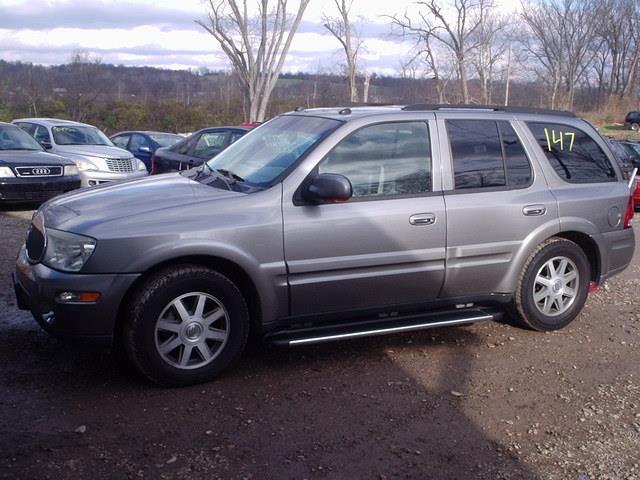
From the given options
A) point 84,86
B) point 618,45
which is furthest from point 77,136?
point 618,45

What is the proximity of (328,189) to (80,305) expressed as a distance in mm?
1661

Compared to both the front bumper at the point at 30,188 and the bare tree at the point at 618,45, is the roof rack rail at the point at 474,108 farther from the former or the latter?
the bare tree at the point at 618,45

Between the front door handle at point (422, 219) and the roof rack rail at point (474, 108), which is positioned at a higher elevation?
the roof rack rail at point (474, 108)

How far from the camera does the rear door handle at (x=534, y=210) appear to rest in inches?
218

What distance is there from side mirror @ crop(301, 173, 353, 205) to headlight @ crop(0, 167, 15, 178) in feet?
25.4

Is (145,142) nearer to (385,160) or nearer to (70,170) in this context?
(70,170)

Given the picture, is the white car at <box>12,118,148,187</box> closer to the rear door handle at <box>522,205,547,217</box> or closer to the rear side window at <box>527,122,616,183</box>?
the rear side window at <box>527,122,616,183</box>

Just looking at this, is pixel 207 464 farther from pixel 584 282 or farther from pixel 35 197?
pixel 35 197

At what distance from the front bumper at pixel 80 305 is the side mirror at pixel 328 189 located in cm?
122

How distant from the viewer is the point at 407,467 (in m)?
3.75

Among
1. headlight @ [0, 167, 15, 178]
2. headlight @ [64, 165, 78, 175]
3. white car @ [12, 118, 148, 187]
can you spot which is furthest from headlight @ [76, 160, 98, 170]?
headlight @ [0, 167, 15, 178]

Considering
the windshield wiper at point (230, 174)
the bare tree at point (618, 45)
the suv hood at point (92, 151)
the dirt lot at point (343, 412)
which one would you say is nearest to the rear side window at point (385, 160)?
the windshield wiper at point (230, 174)

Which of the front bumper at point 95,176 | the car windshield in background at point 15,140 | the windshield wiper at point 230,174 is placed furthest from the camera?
the front bumper at point 95,176

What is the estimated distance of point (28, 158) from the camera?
37.7 feet
